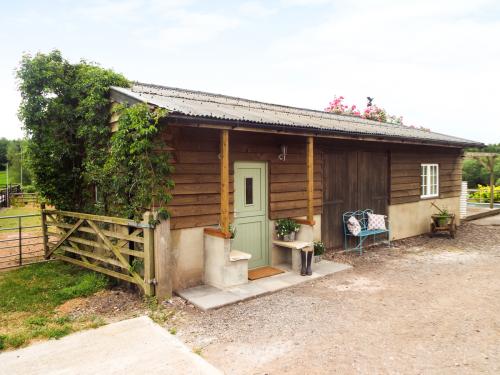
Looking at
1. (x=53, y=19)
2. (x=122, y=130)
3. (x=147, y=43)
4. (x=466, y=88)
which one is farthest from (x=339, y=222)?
(x=466, y=88)

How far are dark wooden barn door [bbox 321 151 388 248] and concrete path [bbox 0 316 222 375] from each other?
17.3 feet

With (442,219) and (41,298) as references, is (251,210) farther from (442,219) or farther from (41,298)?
(442,219)

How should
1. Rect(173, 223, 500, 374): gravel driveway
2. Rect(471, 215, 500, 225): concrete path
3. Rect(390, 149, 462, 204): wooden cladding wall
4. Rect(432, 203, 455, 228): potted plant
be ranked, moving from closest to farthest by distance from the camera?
1. Rect(173, 223, 500, 374): gravel driveway
2. Rect(390, 149, 462, 204): wooden cladding wall
3. Rect(432, 203, 455, 228): potted plant
4. Rect(471, 215, 500, 225): concrete path

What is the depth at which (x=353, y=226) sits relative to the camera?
8.51 m

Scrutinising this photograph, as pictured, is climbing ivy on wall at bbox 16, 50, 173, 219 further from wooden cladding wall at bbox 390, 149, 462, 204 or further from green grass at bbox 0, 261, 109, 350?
wooden cladding wall at bbox 390, 149, 462, 204

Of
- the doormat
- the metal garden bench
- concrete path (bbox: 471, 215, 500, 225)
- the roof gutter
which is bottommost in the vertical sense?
the doormat

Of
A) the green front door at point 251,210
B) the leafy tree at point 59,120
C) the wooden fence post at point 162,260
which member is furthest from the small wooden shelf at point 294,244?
the leafy tree at point 59,120

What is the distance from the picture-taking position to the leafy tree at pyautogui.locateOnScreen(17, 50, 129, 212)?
6582 millimetres

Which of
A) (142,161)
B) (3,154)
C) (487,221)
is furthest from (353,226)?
(3,154)

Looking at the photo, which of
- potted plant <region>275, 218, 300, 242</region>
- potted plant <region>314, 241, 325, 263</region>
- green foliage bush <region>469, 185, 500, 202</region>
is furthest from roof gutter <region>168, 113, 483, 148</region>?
green foliage bush <region>469, 185, 500, 202</region>

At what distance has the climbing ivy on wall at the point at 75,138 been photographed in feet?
18.8

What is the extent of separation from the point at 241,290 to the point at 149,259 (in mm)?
1510

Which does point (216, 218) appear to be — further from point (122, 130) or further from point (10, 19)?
point (10, 19)

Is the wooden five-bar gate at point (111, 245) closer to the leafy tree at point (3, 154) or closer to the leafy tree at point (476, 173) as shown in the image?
the leafy tree at point (476, 173)
